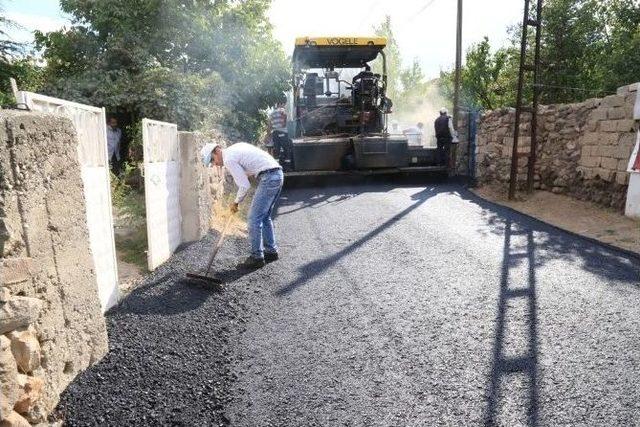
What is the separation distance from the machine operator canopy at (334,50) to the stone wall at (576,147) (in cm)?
306

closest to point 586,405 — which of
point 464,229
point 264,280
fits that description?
point 264,280

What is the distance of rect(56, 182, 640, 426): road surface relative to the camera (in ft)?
8.07

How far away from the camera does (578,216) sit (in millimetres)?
7254

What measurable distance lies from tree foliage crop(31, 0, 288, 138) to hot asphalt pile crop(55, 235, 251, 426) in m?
6.76

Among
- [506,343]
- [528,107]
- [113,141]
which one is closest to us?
[506,343]

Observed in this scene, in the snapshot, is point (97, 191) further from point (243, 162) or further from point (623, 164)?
point (623, 164)

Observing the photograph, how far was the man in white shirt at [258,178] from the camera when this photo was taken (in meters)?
5.05

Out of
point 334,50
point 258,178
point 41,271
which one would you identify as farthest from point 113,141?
point 41,271

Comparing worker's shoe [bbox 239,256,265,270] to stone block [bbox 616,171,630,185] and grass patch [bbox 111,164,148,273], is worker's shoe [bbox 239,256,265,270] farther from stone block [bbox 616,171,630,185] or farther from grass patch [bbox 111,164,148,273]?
stone block [bbox 616,171,630,185]

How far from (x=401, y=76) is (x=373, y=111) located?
29.5 m

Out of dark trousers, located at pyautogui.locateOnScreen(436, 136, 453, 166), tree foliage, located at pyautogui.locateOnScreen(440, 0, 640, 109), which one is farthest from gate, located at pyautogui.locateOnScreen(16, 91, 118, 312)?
tree foliage, located at pyautogui.locateOnScreen(440, 0, 640, 109)

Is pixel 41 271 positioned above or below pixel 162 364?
above

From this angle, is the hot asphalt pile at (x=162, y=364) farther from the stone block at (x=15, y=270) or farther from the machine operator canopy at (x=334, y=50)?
the machine operator canopy at (x=334, y=50)

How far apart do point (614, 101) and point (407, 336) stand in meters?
6.14
